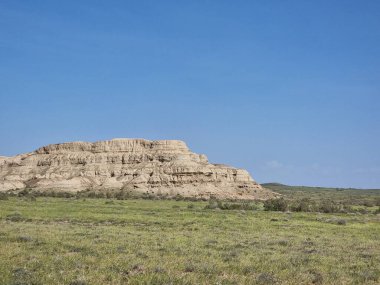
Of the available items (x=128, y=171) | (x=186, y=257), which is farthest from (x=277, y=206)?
(x=128, y=171)

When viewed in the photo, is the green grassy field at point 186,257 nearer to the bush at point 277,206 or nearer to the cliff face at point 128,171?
the bush at point 277,206

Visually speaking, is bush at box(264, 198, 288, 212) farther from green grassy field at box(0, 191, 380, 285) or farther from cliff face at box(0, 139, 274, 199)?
cliff face at box(0, 139, 274, 199)

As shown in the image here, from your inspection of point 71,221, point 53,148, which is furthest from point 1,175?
point 71,221

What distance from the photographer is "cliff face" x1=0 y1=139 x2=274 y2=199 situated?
333 ft

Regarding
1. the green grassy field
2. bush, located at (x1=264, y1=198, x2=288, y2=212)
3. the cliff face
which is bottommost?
the green grassy field

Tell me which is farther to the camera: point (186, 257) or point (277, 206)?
point (277, 206)

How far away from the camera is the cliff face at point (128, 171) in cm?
10150

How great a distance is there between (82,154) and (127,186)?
75.4 ft

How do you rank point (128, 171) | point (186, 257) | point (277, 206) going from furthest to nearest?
point (128, 171) → point (277, 206) → point (186, 257)

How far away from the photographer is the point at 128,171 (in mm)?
109938

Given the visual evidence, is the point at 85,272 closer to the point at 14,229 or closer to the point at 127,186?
the point at 14,229

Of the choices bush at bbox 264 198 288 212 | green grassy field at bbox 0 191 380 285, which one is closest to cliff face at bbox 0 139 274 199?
bush at bbox 264 198 288 212

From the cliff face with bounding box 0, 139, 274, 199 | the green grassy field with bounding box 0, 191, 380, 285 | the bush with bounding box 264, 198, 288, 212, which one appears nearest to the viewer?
the green grassy field with bounding box 0, 191, 380, 285

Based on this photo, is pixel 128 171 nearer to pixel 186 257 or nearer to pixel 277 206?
pixel 277 206
